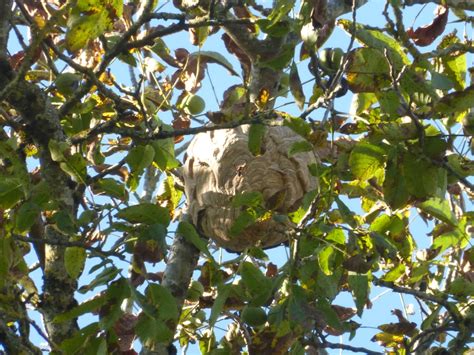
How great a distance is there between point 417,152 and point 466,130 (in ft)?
0.57

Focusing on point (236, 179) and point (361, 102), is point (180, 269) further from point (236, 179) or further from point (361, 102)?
point (361, 102)

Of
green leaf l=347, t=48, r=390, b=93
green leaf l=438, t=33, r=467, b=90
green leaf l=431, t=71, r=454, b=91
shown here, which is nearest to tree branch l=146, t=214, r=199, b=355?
green leaf l=347, t=48, r=390, b=93

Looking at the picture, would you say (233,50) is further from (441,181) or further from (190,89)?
(441,181)

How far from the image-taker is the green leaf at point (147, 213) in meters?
2.25

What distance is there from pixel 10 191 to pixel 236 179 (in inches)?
44.7

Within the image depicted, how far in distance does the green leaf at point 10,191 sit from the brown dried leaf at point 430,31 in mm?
1250

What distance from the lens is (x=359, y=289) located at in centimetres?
227

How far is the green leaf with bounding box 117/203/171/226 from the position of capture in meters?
2.25

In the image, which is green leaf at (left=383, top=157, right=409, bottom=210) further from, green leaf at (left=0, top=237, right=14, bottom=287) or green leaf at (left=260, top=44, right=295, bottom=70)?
green leaf at (left=0, top=237, right=14, bottom=287)

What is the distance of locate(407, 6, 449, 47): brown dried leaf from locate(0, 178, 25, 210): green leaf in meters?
1.25

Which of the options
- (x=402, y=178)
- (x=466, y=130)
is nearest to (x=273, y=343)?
A: (x=402, y=178)

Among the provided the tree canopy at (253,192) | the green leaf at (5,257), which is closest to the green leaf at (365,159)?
the tree canopy at (253,192)

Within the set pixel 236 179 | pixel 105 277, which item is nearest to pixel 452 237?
pixel 236 179

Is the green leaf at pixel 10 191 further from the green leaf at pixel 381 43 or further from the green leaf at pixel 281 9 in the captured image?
the green leaf at pixel 381 43
